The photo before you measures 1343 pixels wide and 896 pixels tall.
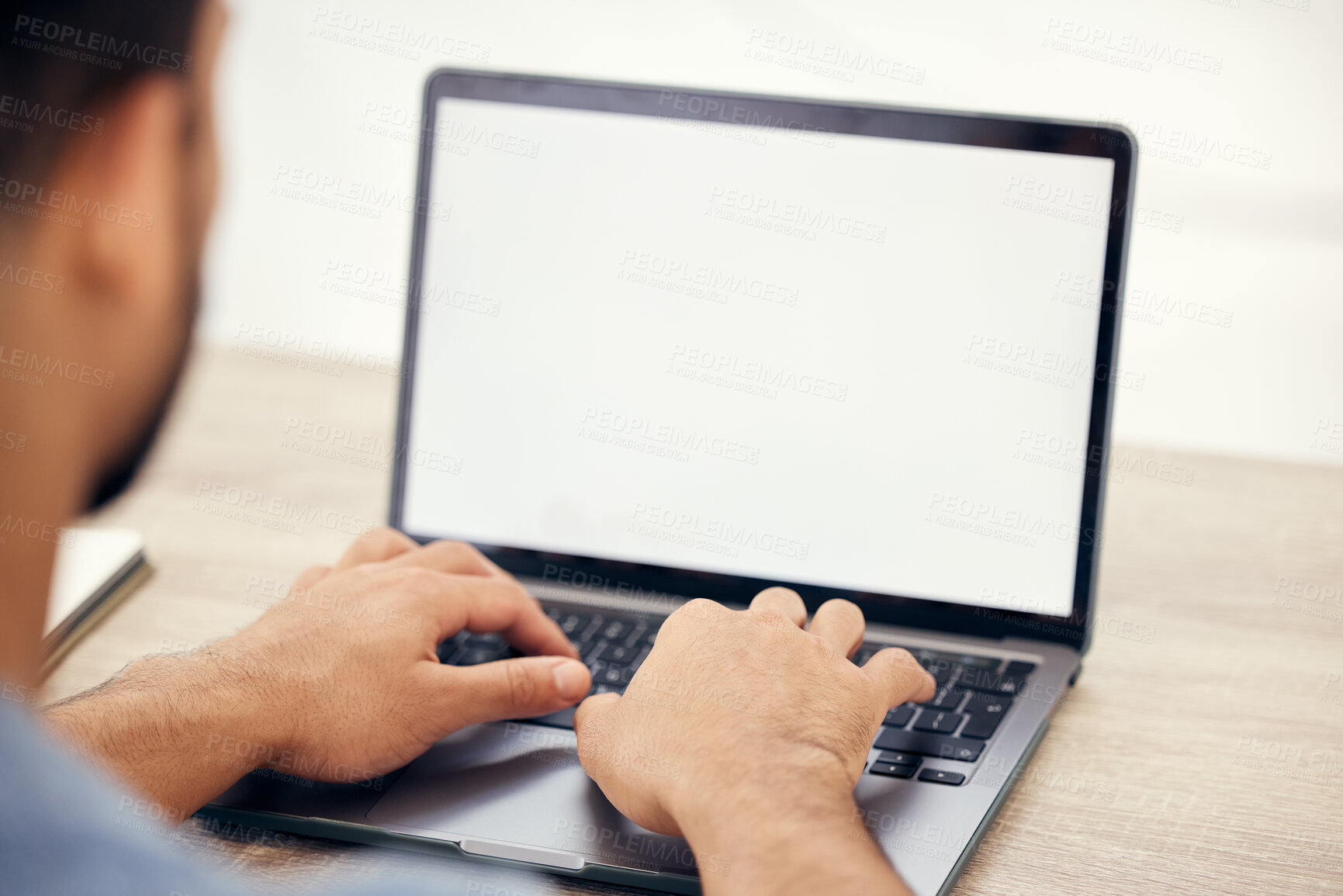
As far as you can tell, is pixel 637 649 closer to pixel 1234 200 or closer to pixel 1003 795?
pixel 1003 795

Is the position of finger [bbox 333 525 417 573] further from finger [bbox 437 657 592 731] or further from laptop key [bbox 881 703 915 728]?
laptop key [bbox 881 703 915 728]

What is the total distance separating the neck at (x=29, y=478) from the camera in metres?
0.44

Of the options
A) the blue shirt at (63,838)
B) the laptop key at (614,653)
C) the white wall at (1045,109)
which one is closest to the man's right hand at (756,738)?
the laptop key at (614,653)

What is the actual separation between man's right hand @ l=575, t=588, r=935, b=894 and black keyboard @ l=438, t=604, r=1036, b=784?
26 millimetres

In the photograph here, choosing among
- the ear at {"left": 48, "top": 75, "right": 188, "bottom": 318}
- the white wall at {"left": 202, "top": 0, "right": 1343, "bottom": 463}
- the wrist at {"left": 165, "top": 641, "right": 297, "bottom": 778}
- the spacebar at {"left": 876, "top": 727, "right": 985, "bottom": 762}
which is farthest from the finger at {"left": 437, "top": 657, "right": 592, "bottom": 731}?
the white wall at {"left": 202, "top": 0, "right": 1343, "bottom": 463}

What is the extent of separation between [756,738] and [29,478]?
0.37m

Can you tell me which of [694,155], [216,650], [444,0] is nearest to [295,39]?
[444,0]

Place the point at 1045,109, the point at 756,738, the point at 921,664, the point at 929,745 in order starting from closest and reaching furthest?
the point at 756,738
the point at 929,745
the point at 921,664
the point at 1045,109

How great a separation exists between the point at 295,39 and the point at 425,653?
186 centimetres

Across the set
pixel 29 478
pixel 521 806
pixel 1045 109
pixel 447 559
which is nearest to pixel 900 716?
pixel 521 806

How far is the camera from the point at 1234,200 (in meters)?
2.10

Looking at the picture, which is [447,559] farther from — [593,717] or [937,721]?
[937,721]

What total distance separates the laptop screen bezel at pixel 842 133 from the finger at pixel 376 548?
7 centimetres

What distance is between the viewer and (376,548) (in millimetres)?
872
